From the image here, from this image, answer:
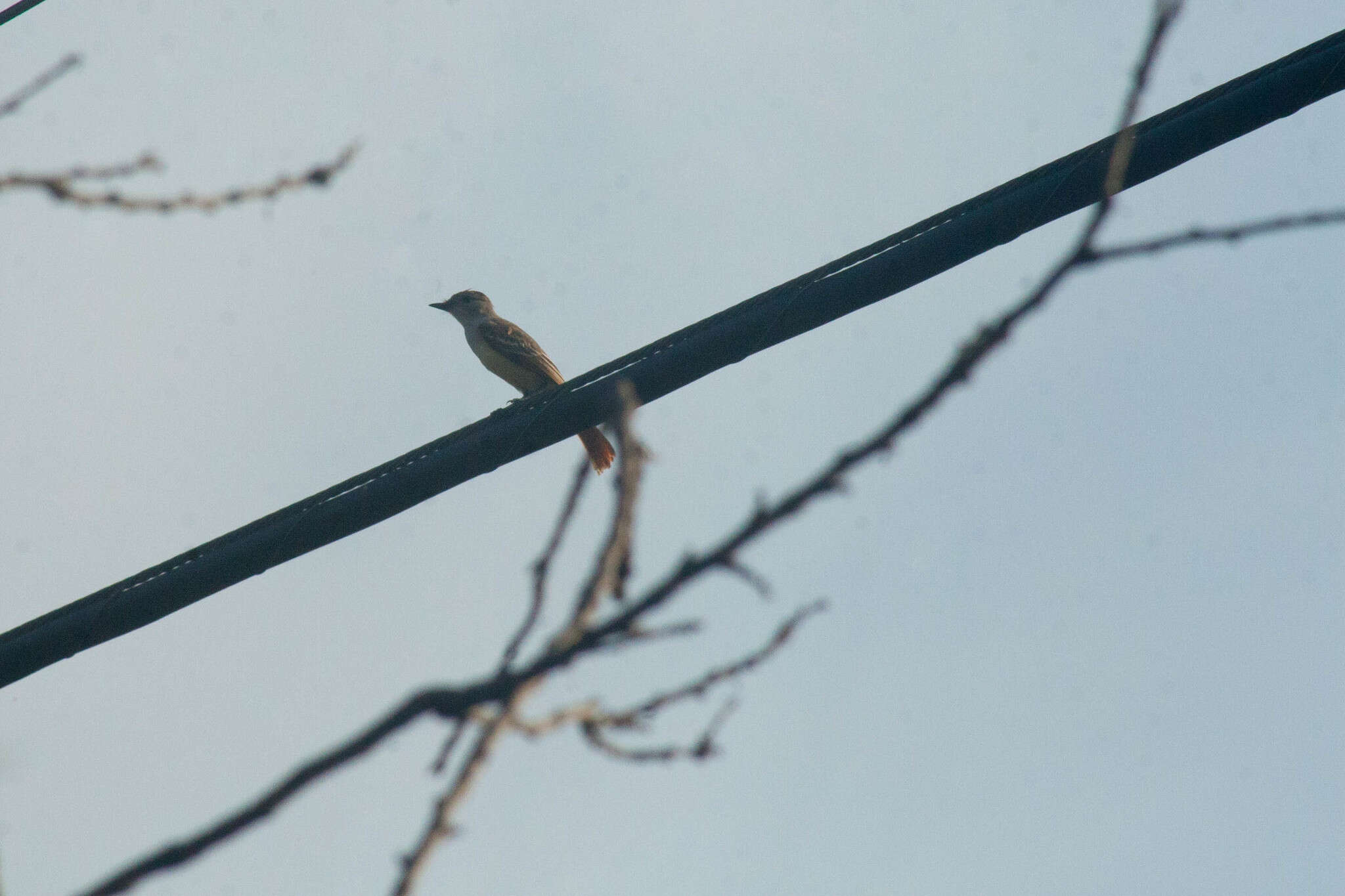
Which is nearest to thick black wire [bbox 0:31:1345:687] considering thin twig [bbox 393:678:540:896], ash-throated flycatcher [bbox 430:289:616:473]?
thin twig [bbox 393:678:540:896]

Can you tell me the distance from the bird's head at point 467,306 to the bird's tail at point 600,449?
116 inches

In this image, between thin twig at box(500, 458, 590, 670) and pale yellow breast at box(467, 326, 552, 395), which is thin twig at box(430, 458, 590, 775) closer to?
thin twig at box(500, 458, 590, 670)

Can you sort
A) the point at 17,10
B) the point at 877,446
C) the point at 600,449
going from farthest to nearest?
the point at 600,449 < the point at 17,10 < the point at 877,446

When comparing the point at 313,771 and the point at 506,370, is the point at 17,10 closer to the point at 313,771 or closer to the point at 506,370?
the point at 313,771

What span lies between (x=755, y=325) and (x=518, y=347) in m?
5.90

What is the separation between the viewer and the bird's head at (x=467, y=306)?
421 inches

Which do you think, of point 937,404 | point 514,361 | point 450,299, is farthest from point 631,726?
point 450,299

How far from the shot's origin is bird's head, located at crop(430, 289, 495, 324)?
35.1 feet

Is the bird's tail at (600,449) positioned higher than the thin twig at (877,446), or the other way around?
the bird's tail at (600,449)

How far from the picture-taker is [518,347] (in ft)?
32.3

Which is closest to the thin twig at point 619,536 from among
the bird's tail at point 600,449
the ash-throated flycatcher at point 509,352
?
the bird's tail at point 600,449

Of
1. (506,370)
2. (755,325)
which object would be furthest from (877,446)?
(506,370)

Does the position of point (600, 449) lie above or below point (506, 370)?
below

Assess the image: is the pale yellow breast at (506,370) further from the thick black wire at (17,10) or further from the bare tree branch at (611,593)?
the bare tree branch at (611,593)
